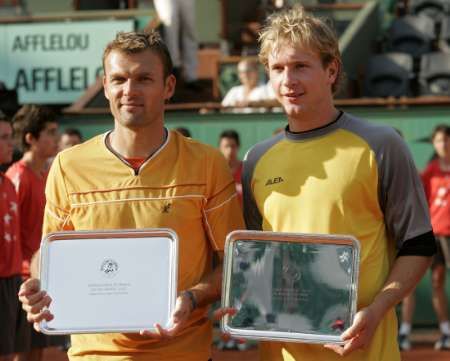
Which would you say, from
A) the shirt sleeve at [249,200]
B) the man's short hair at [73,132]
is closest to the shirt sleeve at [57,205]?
the shirt sleeve at [249,200]

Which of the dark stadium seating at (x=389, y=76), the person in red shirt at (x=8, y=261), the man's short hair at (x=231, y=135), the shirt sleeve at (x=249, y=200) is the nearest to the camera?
the shirt sleeve at (x=249, y=200)

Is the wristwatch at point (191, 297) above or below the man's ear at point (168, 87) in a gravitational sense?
below

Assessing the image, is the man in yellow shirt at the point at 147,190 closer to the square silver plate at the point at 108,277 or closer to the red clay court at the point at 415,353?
the square silver plate at the point at 108,277

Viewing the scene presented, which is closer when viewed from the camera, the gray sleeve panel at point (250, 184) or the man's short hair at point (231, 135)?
the gray sleeve panel at point (250, 184)

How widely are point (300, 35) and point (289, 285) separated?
2.73ft

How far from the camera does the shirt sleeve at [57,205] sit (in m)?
4.04

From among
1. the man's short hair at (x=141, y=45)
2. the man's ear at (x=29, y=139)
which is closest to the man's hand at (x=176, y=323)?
the man's short hair at (x=141, y=45)

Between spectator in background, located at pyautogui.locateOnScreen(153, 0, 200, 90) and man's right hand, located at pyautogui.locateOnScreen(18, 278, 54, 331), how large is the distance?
9.80 metres

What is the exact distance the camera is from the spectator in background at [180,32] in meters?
13.5

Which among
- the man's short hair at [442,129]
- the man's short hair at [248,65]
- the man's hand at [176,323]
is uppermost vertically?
the man's hand at [176,323]

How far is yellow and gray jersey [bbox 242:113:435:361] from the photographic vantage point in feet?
12.3

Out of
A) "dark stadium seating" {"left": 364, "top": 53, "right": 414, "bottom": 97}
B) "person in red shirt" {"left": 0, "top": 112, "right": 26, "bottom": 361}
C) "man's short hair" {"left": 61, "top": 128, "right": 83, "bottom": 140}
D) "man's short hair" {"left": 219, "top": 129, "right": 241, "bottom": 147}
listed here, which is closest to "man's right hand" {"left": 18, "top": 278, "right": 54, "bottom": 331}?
"person in red shirt" {"left": 0, "top": 112, "right": 26, "bottom": 361}

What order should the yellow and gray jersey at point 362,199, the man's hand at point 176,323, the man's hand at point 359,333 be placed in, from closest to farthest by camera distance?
the man's hand at point 359,333 → the man's hand at point 176,323 → the yellow and gray jersey at point 362,199

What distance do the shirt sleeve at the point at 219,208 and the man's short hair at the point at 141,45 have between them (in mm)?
390
